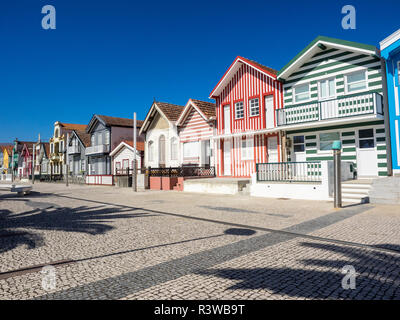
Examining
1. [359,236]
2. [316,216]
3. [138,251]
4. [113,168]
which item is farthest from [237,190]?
[113,168]

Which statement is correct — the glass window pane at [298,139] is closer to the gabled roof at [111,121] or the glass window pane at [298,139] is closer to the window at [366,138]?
the window at [366,138]

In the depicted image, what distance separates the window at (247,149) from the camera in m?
19.4

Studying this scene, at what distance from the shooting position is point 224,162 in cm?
2117

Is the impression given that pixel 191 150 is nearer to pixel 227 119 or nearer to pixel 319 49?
pixel 227 119

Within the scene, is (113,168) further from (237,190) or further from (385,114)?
(385,114)

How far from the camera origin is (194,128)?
23078mm

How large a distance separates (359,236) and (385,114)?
10.6 meters

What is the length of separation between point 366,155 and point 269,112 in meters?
6.45

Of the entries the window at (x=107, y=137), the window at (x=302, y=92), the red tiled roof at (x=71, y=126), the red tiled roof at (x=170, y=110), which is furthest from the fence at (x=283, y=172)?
the red tiled roof at (x=71, y=126)

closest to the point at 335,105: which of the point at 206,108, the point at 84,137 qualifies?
the point at 206,108

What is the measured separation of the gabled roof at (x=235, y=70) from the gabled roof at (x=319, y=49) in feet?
3.44

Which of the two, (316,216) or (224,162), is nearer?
(316,216)

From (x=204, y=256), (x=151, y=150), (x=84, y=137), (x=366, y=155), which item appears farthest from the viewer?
(x=84, y=137)

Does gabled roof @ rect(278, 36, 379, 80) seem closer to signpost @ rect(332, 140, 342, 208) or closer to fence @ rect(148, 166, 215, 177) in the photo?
signpost @ rect(332, 140, 342, 208)
